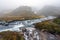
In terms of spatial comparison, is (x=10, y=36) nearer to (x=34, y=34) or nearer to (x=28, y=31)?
(x=28, y=31)

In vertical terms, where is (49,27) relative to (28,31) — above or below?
above

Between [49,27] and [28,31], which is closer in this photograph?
[28,31]

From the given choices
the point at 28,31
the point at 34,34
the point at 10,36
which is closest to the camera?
the point at 10,36

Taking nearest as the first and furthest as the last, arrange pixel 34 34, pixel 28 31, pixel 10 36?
pixel 10 36
pixel 34 34
pixel 28 31

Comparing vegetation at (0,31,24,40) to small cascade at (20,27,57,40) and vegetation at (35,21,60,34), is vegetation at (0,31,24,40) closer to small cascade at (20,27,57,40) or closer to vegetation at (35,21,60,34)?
small cascade at (20,27,57,40)

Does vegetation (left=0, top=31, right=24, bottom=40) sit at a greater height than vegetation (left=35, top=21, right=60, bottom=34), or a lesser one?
lesser

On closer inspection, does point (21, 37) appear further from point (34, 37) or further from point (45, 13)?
point (45, 13)

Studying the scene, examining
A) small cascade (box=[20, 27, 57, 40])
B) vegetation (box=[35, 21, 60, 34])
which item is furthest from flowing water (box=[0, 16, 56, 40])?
vegetation (box=[35, 21, 60, 34])

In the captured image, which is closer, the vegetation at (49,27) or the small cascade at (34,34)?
the small cascade at (34,34)

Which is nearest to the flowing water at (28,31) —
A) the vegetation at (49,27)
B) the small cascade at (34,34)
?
the small cascade at (34,34)

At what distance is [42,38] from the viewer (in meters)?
13.2

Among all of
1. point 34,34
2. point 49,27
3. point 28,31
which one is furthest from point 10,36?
point 49,27

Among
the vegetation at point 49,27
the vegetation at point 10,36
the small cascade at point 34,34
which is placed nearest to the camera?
the vegetation at point 10,36

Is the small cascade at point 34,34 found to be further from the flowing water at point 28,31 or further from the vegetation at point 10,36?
the vegetation at point 10,36
